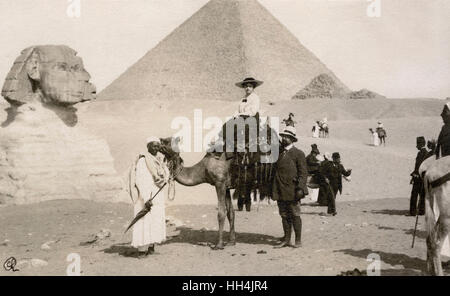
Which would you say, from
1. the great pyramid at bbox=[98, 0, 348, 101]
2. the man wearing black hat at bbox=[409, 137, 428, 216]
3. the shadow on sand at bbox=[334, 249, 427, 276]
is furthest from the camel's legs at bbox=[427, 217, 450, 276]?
the great pyramid at bbox=[98, 0, 348, 101]

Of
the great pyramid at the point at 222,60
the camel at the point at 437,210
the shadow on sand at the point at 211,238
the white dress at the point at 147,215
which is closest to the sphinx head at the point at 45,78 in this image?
the shadow on sand at the point at 211,238

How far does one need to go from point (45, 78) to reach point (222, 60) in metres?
90.2

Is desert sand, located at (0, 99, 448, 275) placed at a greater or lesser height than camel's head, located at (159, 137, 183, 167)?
lesser

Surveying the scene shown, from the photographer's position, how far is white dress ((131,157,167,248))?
6.12 metres

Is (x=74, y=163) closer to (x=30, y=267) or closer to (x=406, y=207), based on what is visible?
(x=30, y=267)

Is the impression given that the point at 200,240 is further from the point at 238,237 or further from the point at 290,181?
the point at 290,181

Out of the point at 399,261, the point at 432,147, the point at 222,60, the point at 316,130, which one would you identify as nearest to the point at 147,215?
the point at 399,261

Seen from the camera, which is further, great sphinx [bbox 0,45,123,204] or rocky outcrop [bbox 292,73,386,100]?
rocky outcrop [bbox 292,73,386,100]

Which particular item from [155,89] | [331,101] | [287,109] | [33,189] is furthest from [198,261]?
[155,89]

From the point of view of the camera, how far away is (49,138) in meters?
10.3

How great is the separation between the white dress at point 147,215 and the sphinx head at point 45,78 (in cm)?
503

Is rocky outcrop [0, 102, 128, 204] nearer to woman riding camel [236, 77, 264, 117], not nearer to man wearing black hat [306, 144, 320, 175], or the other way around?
man wearing black hat [306, 144, 320, 175]

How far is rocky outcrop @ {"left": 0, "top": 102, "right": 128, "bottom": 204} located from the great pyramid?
73.9m

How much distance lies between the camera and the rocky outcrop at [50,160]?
32.0 feet
